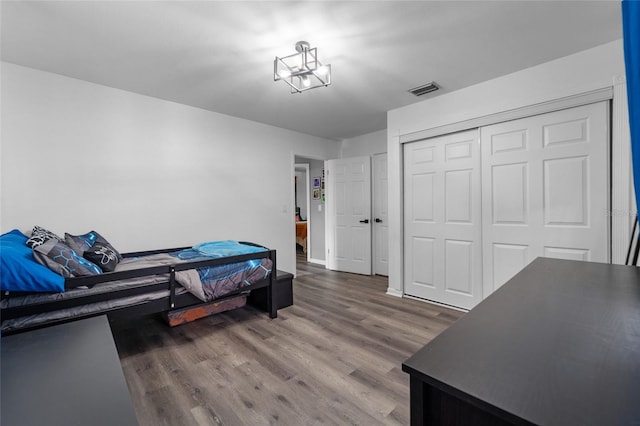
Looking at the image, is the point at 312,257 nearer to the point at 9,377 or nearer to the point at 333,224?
the point at 333,224

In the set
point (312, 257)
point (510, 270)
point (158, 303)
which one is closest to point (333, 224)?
point (312, 257)

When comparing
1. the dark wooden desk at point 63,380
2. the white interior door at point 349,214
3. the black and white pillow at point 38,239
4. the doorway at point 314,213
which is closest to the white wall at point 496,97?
the white interior door at point 349,214

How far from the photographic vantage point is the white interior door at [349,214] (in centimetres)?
461

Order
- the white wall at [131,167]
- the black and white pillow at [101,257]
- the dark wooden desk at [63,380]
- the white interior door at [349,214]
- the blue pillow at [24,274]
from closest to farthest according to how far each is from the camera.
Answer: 1. the dark wooden desk at [63,380]
2. the blue pillow at [24,274]
3. the black and white pillow at [101,257]
4. the white wall at [131,167]
5. the white interior door at [349,214]

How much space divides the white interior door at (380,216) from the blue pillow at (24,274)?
3888mm

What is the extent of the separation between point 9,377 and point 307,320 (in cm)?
213

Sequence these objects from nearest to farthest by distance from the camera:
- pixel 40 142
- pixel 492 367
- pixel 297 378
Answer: pixel 492 367, pixel 297 378, pixel 40 142

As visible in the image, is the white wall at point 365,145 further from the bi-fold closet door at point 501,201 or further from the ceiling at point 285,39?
the ceiling at point 285,39

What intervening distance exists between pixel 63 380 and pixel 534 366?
4.52 feet

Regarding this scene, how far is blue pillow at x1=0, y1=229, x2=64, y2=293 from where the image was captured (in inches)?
60.5

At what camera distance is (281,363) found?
6.60 ft

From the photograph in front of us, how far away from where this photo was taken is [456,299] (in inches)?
121

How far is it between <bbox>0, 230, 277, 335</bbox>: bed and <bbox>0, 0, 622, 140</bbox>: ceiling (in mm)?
1541

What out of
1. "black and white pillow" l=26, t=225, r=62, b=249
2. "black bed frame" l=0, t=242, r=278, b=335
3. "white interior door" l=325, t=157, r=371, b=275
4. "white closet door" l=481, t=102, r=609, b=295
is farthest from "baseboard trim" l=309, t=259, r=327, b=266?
"black and white pillow" l=26, t=225, r=62, b=249
